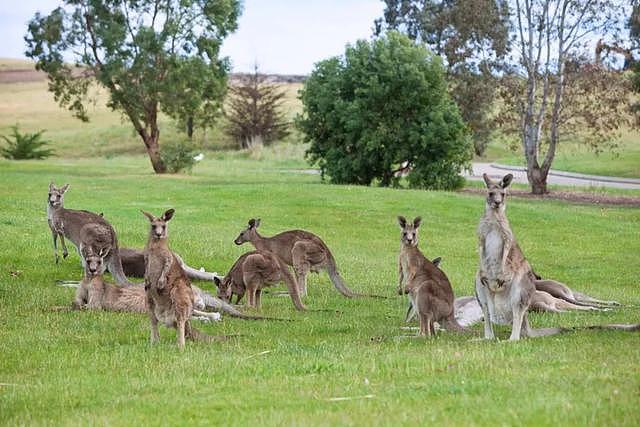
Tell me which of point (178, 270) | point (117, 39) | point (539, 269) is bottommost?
point (539, 269)

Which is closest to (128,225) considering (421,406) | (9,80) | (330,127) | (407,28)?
(421,406)

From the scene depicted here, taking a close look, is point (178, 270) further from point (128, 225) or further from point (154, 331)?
point (128, 225)

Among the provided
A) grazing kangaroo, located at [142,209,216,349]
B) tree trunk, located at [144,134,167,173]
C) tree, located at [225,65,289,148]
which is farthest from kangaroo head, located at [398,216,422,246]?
tree, located at [225,65,289,148]

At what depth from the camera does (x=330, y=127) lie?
4734 cm

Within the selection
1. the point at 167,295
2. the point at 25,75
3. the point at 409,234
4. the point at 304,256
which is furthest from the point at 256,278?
the point at 25,75

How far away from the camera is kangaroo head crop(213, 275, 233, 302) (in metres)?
14.8

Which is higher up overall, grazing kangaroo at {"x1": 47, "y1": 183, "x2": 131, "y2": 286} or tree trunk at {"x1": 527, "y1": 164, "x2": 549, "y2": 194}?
grazing kangaroo at {"x1": 47, "y1": 183, "x2": 131, "y2": 286}

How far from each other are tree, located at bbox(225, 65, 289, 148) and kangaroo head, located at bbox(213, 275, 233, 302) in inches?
2708

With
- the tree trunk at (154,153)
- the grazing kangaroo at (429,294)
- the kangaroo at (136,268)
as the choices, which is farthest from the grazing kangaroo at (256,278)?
the tree trunk at (154,153)

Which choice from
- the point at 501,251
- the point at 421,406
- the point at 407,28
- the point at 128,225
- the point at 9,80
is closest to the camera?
the point at 421,406

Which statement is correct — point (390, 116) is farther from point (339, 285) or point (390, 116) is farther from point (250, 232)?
point (339, 285)

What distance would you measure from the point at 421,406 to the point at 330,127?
4069cm

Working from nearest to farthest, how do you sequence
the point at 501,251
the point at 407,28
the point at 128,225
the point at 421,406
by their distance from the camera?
the point at 421,406 < the point at 501,251 < the point at 128,225 < the point at 407,28

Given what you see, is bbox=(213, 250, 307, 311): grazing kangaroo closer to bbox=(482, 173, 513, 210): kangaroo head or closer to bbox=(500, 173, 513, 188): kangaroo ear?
bbox=(482, 173, 513, 210): kangaroo head
